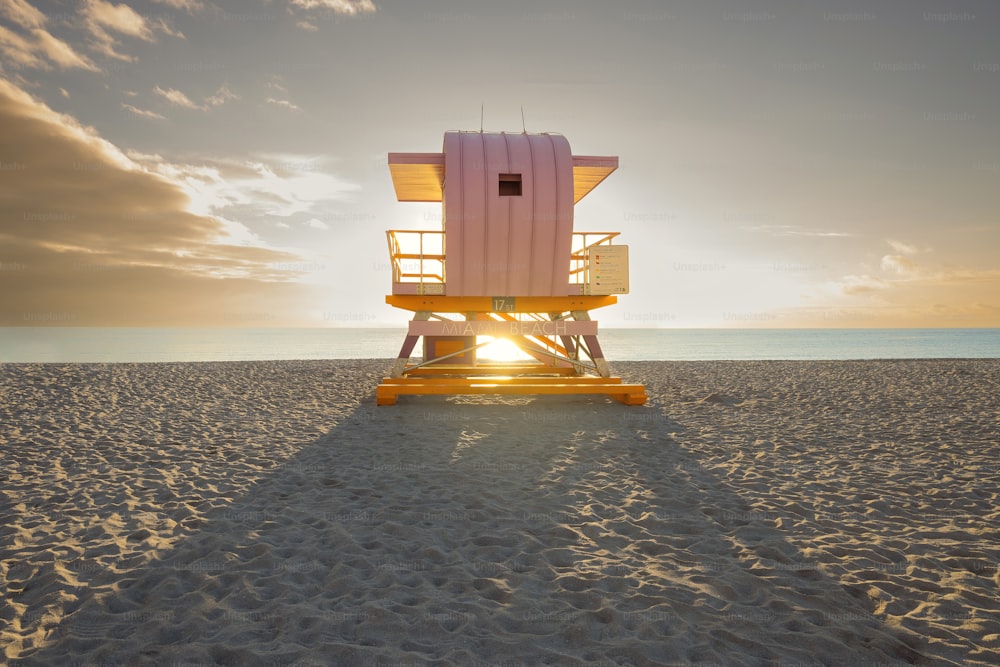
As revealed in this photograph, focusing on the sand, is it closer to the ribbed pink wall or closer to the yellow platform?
the yellow platform

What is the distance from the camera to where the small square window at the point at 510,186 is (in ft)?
36.9

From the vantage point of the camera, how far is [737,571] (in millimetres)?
4164

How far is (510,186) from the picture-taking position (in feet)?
37.3

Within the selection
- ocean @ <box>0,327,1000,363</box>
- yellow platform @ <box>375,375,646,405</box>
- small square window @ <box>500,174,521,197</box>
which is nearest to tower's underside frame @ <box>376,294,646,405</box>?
yellow platform @ <box>375,375,646,405</box>

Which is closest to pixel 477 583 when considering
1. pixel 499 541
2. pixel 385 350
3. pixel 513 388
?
pixel 499 541

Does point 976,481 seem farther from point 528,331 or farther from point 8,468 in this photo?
point 8,468

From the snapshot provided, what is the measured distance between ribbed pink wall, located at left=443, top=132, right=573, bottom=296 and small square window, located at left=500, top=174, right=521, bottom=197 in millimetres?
167

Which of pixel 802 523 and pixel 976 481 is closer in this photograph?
pixel 802 523

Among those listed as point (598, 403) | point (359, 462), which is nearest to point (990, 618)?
point (359, 462)

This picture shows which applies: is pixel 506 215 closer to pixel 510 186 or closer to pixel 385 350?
pixel 510 186

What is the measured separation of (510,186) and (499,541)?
27.9 feet

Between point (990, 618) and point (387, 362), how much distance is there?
2084 cm

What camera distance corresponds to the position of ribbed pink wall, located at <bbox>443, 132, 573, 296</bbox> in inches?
436

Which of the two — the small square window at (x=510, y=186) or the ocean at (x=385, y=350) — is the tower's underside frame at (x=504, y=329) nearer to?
the small square window at (x=510, y=186)
